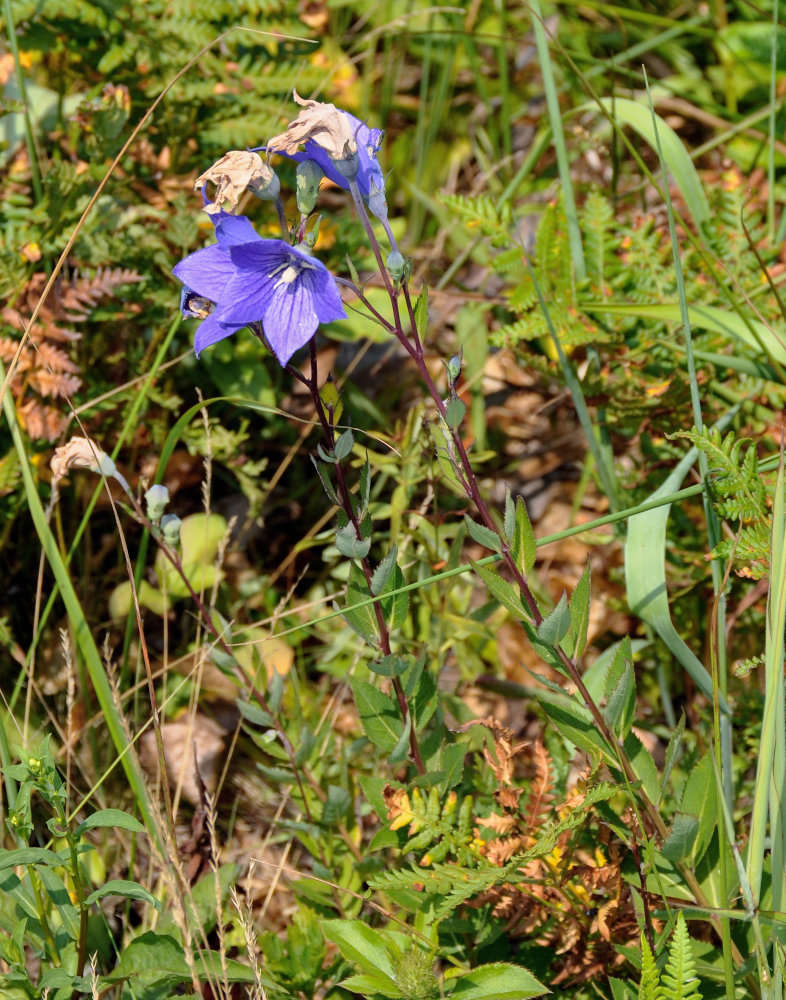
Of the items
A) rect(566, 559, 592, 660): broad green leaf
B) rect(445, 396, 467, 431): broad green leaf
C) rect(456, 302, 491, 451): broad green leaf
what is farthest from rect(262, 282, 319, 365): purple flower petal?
rect(456, 302, 491, 451): broad green leaf

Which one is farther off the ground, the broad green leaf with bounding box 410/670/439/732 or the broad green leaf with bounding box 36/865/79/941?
the broad green leaf with bounding box 410/670/439/732

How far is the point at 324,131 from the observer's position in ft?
4.28

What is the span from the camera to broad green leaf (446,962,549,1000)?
1.46m

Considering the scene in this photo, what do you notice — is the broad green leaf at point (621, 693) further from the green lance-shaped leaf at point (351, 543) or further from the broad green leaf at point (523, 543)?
the green lance-shaped leaf at point (351, 543)

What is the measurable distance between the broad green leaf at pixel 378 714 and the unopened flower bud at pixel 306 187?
32.9 inches

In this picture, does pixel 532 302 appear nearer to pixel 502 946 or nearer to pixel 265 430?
pixel 265 430

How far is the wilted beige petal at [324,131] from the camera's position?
1297 millimetres

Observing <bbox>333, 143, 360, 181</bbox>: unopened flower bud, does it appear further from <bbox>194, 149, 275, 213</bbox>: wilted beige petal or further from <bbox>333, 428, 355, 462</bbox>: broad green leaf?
<bbox>333, 428, 355, 462</bbox>: broad green leaf

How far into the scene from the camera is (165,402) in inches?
101

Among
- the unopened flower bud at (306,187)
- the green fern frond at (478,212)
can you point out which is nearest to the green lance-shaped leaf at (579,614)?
the unopened flower bud at (306,187)

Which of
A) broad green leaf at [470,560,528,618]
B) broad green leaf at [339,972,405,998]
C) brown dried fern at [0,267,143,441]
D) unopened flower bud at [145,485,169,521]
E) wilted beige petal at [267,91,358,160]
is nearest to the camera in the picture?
wilted beige petal at [267,91,358,160]

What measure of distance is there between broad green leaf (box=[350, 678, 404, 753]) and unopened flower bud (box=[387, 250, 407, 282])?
75 cm

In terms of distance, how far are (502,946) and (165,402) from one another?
5.15 ft

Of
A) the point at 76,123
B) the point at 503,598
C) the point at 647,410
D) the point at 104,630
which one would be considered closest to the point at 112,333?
the point at 76,123
